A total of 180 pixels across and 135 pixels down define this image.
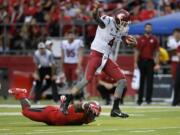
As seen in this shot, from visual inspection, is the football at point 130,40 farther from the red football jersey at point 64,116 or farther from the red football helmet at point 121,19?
the red football jersey at point 64,116

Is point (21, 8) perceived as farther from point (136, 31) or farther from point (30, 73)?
point (136, 31)

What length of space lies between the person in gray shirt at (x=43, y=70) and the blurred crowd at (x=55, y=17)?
451 cm

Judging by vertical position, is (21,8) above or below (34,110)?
above

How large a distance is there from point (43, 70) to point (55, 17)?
568cm

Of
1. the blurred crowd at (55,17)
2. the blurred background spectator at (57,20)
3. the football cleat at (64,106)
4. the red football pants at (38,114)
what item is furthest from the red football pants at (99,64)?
the blurred crowd at (55,17)

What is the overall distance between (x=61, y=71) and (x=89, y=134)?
15.4 meters

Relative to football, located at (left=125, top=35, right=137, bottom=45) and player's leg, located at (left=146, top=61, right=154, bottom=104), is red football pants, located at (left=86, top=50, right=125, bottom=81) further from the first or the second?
player's leg, located at (left=146, top=61, right=154, bottom=104)

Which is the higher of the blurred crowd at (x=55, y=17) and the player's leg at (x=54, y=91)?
the blurred crowd at (x=55, y=17)

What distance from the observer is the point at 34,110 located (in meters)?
13.2

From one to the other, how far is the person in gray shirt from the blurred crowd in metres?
4.51

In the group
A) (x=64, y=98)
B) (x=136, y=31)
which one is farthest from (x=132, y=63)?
(x=64, y=98)

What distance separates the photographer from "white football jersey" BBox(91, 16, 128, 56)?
15.0 metres

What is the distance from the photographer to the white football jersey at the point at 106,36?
49.1 ft

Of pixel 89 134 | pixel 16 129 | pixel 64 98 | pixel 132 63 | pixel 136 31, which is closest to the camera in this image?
pixel 89 134
